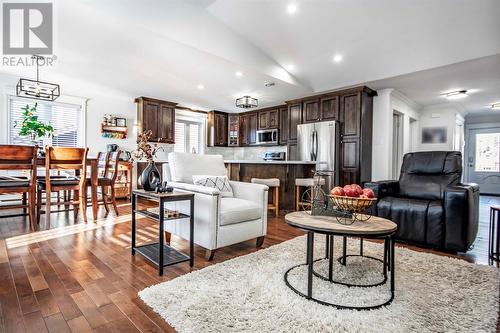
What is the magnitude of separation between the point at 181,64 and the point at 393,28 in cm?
322

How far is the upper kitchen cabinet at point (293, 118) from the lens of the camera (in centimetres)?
606

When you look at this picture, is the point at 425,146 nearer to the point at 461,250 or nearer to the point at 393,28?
the point at 393,28

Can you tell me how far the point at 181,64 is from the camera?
4.35m

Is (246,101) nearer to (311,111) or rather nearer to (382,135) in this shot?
(311,111)

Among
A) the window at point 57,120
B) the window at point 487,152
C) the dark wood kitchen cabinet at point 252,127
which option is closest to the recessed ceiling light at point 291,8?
the dark wood kitchen cabinet at point 252,127

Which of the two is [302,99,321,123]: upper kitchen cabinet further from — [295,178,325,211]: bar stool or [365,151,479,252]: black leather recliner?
[365,151,479,252]: black leather recliner

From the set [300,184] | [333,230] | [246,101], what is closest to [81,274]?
[333,230]

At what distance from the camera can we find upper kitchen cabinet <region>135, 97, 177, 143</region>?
6.12m

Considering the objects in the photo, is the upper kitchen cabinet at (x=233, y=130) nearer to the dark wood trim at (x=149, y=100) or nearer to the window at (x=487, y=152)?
the dark wood trim at (x=149, y=100)

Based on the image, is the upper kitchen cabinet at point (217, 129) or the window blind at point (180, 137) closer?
the window blind at point (180, 137)

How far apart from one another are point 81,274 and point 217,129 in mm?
5894

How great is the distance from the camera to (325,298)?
64.5 inches

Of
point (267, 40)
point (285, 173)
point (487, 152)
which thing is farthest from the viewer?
point (487, 152)

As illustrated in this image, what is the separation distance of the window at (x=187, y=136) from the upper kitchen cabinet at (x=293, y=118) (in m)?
2.62
